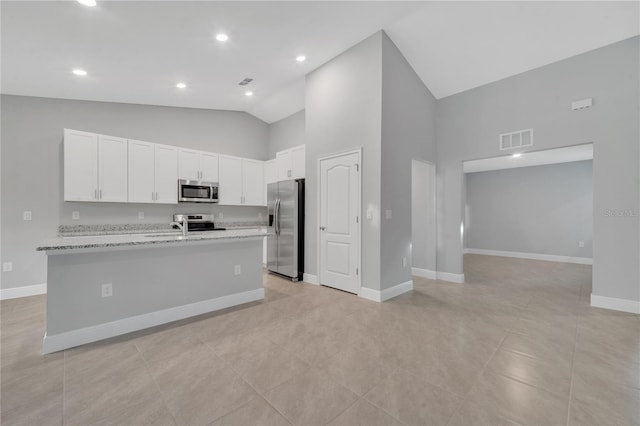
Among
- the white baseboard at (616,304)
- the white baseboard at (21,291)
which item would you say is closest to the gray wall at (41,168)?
the white baseboard at (21,291)

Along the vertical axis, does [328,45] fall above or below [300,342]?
above

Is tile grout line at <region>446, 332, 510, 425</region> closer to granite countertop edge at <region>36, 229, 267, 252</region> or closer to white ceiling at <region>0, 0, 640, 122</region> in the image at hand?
granite countertop edge at <region>36, 229, 267, 252</region>

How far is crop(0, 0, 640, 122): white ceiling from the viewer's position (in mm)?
2783

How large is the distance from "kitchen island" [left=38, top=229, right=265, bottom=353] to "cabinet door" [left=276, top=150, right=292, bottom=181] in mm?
2089

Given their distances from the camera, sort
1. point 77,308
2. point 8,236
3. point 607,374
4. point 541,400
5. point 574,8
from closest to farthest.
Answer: point 541,400 < point 607,374 < point 77,308 < point 574,8 < point 8,236

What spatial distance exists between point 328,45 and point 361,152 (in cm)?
161

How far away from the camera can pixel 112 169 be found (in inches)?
174

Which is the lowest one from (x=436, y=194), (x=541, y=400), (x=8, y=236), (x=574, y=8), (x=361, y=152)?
(x=541, y=400)

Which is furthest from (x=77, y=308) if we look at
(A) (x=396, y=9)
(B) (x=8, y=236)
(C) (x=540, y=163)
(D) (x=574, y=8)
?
(C) (x=540, y=163)

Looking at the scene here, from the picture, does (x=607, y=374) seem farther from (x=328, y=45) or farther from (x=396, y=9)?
(x=328, y=45)

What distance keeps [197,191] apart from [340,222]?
9.65 ft

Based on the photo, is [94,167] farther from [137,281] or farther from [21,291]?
[137,281]

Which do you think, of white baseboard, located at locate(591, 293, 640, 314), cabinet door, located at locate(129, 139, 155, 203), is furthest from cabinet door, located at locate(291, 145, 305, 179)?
white baseboard, located at locate(591, 293, 640, 314)

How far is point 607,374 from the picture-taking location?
81.2 inches
